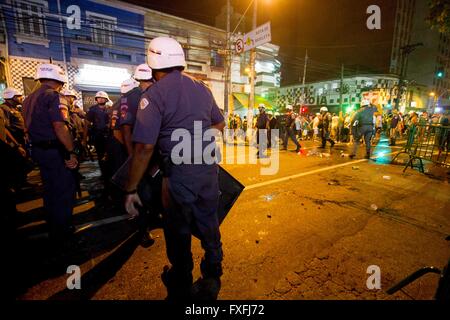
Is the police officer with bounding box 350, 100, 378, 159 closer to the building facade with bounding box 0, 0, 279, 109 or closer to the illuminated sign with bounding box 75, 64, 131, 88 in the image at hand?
the building facade with bounding box 0, 0, 279, 109

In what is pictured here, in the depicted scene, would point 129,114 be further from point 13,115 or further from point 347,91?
point 347,91

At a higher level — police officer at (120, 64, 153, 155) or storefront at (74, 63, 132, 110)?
storefront at (74, 63, 132, 110)

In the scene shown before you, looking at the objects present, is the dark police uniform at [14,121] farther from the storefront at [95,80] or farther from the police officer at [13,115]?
the storefront at [95,80]

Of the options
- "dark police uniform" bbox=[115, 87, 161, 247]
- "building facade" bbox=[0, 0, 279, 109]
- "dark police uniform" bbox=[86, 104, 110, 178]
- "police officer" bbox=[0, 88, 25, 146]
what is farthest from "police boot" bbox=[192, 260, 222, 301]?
"building facade" bbox=[0, 0, 279, 109]

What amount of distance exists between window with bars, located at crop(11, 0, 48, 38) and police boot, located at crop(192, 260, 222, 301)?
1695 cm

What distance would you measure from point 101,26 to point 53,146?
17231 mm

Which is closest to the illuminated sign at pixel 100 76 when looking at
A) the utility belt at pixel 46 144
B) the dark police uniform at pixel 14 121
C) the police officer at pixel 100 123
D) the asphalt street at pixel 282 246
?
the dark police uniform at pixel 14 121

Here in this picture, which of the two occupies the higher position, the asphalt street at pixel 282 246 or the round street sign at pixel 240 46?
the round street sign at pixel 240 46

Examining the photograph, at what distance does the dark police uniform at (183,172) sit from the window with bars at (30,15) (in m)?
16.3

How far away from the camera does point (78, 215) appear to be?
389 centimetres

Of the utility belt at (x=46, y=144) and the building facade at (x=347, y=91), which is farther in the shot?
the building facade at (x=347, y=91)

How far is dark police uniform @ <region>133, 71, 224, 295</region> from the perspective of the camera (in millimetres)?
1795

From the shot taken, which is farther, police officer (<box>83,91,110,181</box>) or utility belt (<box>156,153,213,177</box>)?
police officer (<box>83,91,110,181</box>)

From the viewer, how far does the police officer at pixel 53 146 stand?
269 centimetres
